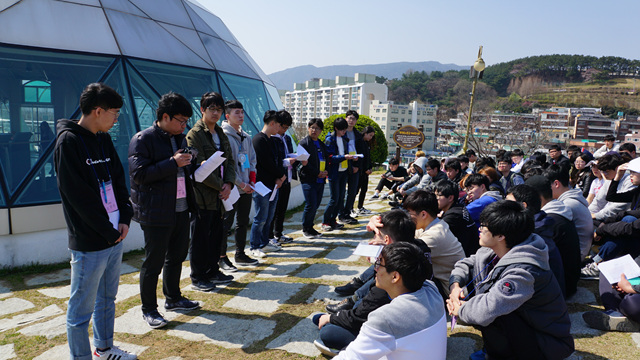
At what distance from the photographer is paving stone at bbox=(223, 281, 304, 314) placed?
3678 mm

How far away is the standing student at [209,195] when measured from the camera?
3863 mm

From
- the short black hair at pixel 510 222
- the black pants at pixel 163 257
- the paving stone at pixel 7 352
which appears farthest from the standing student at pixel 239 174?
the short black hair at pixel 510 222

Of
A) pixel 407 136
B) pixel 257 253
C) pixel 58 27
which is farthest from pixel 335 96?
pixel 257 253

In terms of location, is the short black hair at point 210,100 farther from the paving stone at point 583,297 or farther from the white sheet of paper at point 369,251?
the paving stone at point 583,297

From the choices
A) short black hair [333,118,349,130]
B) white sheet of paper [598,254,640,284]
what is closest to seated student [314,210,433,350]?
white sheet of paper [598,254,640,284]

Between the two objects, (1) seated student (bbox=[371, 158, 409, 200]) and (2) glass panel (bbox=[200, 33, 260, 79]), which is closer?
(2) glass panel (bbox=[200, 33, 260, 79])

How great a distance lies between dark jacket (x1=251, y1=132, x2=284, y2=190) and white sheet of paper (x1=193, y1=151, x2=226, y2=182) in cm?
160

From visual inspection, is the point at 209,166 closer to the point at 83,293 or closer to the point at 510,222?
the point at 83,293

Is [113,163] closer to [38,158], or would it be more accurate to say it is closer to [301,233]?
[38,158]

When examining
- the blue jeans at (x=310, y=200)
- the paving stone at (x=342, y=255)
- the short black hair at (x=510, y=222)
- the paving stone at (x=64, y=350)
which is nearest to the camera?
the short black hair at (x=510, y=222)

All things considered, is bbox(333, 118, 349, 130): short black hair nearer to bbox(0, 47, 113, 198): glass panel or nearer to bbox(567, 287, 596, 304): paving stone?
bbox(0, 47, 113, 198): glass panel

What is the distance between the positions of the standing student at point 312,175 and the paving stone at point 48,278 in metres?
3.37

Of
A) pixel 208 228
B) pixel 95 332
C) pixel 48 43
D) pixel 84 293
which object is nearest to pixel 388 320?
pixel 84 293

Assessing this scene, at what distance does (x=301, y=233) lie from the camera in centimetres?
659
